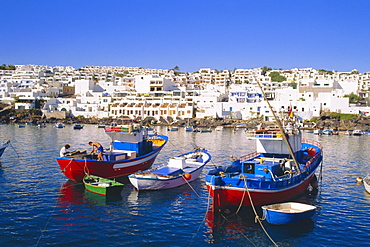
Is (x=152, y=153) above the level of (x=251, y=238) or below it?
above

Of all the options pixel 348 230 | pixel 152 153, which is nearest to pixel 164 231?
pixel 348 230

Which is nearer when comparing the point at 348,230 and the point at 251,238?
the point at 251,238

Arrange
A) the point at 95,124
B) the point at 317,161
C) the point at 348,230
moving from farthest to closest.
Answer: the point at 95,124
the point at 317,161
the point at 348,230

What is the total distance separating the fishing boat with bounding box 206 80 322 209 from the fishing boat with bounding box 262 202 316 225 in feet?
3.59

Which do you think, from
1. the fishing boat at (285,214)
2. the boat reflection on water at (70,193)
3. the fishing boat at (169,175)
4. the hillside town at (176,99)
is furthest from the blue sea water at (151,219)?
the hillside town at (176,99)

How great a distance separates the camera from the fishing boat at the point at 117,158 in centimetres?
2102

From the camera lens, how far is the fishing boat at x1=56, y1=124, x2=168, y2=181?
2102 cm

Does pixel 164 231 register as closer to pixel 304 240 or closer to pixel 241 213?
pixel 241 213

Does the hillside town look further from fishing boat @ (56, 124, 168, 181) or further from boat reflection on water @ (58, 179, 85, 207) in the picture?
boat reflection on water @ (58, 179, 85, 207)

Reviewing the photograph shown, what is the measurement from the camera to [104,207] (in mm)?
16953

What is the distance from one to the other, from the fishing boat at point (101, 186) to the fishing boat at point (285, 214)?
8.24 metres

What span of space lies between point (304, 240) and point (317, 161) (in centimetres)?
1067

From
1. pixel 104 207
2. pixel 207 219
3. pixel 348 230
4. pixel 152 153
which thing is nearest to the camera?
pixel 348 230

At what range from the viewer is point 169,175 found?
20516mm
